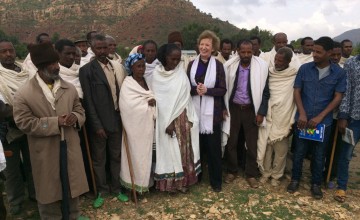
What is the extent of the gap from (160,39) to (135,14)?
11.5m

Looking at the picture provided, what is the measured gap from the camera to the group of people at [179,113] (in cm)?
366

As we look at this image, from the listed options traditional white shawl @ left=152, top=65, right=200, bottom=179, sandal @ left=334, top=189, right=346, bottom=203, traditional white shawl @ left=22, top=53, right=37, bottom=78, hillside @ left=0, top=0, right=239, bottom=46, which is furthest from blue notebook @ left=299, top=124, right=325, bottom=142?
hillside @ left=0, top=0, right=239, bottom=46

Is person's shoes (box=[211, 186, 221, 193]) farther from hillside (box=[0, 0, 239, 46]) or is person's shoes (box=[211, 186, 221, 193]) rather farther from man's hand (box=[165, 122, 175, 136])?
hillside (box=[0, 0, 239, 46])

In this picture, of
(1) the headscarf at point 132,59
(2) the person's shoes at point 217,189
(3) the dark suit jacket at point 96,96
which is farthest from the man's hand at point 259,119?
(3) the dark suit jacket at point 96,96

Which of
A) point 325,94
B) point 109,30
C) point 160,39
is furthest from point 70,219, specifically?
point 109,30

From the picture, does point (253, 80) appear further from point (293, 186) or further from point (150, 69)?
point (293, 186)

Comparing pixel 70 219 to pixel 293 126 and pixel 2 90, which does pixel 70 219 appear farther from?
pixel 293 126

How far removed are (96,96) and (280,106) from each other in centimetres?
262

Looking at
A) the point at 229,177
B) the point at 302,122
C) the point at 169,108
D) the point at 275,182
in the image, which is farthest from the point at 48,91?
the point at 275,182

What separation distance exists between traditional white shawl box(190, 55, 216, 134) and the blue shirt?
1.21m

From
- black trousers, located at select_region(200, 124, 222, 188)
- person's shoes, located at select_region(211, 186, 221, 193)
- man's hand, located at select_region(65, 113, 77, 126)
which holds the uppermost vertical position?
man's hand, located at select_region(65, 113, 77, 126)

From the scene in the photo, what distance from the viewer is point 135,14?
49.5m

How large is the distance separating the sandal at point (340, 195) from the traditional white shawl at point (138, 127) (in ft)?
8.80

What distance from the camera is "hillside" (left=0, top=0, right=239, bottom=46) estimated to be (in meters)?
43.1
